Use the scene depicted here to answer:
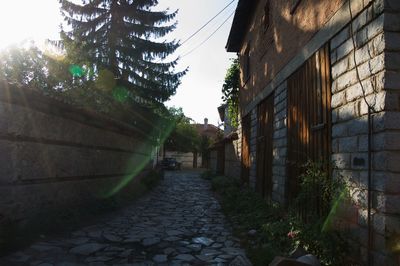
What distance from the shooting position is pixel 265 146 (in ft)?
31.0

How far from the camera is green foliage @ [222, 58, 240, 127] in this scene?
1529 centimetres

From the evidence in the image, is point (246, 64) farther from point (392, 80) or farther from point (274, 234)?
point (392, 80)

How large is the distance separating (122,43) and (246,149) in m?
7.63

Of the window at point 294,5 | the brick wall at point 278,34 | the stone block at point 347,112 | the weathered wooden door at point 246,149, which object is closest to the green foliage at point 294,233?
the stone block at point 347,112

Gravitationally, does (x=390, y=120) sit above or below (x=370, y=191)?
above

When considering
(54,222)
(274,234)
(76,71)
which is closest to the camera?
(274,234)

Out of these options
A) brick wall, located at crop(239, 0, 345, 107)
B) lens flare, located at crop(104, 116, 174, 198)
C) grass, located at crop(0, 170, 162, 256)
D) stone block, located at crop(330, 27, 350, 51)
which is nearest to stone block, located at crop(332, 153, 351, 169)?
stone block, located at crop(330, 27, 350, 51)

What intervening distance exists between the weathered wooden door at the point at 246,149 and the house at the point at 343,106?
99.5 inches

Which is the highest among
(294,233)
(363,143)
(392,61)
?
(392,61)

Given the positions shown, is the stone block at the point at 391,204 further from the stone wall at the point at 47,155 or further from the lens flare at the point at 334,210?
the stone wall at the point at 47,155

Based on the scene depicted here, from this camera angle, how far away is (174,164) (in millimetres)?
37406

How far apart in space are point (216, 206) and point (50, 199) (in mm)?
5199

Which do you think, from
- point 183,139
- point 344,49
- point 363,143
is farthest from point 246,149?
point 183,139

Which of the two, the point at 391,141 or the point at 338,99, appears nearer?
the point at 391,141
